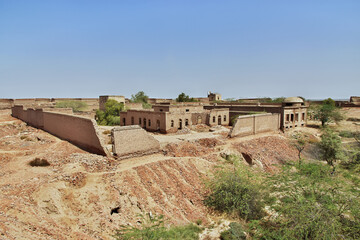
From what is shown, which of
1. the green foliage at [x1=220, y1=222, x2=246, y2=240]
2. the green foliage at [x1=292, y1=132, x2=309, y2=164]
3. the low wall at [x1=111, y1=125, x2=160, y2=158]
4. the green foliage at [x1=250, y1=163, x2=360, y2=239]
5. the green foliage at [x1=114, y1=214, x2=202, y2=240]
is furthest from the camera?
the green foliage at [x1=292, y1=132, x2=309, y2=164]

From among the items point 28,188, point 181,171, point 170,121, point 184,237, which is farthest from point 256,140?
point 28,188

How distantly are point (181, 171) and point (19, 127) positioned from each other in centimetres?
1886

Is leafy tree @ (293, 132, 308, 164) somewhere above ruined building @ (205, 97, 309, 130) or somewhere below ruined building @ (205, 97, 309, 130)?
below

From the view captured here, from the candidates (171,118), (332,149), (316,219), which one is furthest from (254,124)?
(316,219)

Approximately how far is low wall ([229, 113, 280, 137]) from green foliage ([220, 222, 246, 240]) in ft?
37.4

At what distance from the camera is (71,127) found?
16828mm

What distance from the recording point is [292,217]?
8.27 meters

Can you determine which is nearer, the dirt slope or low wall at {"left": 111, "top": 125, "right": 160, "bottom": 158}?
the dirt slope

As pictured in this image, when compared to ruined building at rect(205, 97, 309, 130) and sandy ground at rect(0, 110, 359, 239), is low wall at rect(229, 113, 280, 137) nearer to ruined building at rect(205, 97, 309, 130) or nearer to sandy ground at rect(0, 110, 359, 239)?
ruined building at rect(205, 97, 309, 130)

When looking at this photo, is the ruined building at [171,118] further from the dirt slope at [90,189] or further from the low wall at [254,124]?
the dirt slope at [90,189]

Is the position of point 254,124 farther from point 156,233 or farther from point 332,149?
point 156,233

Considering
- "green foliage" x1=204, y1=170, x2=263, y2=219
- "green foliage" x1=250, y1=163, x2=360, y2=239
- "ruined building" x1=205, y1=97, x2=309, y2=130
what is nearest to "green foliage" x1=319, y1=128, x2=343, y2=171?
"ruined building" x1=205, y1=97, x2=309, y2=130

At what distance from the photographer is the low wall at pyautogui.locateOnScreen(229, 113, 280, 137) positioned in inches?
814

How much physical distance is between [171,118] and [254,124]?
8190 millimetres
